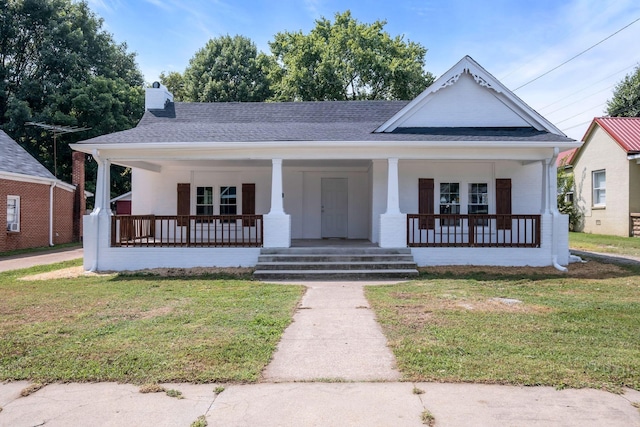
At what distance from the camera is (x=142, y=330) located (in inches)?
222

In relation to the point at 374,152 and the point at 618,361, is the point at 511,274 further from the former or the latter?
the point at 618,361

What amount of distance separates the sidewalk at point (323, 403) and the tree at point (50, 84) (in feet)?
88.4

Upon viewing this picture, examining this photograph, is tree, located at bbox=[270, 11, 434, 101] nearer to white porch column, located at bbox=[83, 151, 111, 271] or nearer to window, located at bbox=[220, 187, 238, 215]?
window, located at bbox=[220, 187, 238, 215]

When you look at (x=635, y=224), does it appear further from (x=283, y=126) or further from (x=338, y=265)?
(x=283, y=126)

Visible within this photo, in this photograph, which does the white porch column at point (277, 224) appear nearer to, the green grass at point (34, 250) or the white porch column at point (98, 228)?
the white porch column at point (98, 228)

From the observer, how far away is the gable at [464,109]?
12789mm

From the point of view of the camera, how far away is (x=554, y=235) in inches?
444

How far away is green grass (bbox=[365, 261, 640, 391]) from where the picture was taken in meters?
4.11

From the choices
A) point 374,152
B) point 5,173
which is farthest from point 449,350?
point 5,173

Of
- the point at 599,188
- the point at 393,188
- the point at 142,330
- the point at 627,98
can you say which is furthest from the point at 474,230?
the point at 627,98

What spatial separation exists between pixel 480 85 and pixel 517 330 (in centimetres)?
906

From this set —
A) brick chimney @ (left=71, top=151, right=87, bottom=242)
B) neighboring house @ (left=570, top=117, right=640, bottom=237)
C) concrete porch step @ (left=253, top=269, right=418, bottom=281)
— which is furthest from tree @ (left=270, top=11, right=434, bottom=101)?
concrete porch step @ (left=253, top=269, right=418, bottom=281)

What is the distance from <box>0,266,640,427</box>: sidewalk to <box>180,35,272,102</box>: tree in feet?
102

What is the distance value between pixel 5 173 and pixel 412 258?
15211 mm
